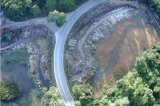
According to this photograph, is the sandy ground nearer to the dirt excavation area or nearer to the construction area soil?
the dirt excavation area

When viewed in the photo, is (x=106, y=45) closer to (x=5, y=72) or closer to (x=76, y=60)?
(x=76, y=60)

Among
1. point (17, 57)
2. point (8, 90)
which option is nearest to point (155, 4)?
point (17, 57)

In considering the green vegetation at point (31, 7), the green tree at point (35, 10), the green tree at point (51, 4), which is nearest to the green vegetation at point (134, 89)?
the green tree at point (51, 4)

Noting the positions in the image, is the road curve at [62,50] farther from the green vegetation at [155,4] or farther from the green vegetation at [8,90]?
A: the green vegetation at [155,4]

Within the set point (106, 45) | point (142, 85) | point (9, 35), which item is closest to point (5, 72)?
point (9, 35)

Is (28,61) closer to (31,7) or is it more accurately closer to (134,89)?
(31,7)
